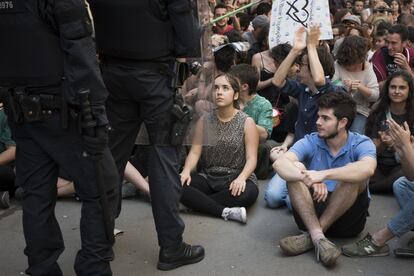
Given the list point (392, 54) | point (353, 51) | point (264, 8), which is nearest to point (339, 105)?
point (353, 51)

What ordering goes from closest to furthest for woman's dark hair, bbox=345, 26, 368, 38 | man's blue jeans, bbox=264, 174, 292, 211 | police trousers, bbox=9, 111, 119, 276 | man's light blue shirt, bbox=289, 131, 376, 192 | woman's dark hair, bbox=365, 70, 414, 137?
1. police trousers, bbox=9, 111, 119, 276
2. man's light blue shirt, bbox=289, 131, 376, 192
3. man's blue jeans, bbox=264, 174, 292, 211
4. woman's dark hair, bbox=365, 70, 414, 137
5. woman's dark hair, bbox=345, 26, 368, 38

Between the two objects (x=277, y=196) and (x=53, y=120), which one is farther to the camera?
(x=277, y=196)

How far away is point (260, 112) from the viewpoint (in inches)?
213

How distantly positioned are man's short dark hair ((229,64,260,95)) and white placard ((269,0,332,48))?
1.27 ft

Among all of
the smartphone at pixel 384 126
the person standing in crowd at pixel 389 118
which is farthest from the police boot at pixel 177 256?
the smartphone at pixel 384 126

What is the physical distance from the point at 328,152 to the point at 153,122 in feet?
4.37

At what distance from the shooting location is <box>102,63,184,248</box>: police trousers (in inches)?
135

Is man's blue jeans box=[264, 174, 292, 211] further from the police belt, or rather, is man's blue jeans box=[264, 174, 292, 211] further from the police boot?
the police belt

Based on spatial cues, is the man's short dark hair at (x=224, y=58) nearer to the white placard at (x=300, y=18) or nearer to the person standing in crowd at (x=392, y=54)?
the white placard at (x=300, y=18)

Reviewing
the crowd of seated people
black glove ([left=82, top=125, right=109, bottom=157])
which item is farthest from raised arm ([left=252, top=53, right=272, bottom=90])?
black glove ([left=82, top=125, right=109, bottom=157])

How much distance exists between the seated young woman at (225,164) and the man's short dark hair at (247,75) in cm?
46

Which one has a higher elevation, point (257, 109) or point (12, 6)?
point (12, 6)

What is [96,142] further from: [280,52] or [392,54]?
[392,54]

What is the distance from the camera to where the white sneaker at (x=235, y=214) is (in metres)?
4.37
